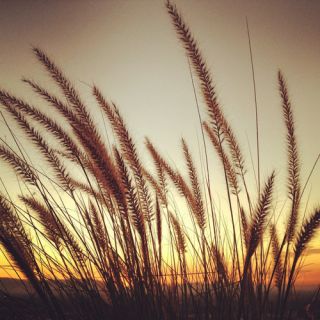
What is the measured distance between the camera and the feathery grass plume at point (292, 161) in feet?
6.82

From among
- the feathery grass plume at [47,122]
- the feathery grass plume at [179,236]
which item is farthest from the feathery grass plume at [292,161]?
the feathery grass plume at [47,122]

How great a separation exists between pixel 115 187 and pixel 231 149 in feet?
3.21

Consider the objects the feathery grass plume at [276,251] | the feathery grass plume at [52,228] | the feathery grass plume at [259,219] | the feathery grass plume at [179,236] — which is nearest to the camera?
the feathery grass plume at [259,219]

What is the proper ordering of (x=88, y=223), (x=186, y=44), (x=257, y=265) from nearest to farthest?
1. (x=186, y=44)
2. (x=88, y=223)
3. (x=257, y=265)

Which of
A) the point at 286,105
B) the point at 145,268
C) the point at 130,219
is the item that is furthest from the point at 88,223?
the point at 286,105

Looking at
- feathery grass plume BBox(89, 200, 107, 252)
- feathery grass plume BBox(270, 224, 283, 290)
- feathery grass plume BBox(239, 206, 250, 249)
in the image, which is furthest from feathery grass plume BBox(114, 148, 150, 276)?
feathery grass plume BBox(270, 224, 283, 290)

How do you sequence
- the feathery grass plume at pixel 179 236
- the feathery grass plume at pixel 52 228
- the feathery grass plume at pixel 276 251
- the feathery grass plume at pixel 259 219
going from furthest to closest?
the feathery grass plume at pixel 179 236 → the feathery grass plume at pixel 276 251 → the feathery grass plume at pixel 52 228 → the feathery grass plume at pixel 259 219

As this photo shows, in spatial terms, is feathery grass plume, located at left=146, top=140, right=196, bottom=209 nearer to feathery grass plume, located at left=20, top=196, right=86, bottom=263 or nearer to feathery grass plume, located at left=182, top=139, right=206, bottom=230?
feathery grass plume, located at left=182, top=139, right=206, bottom=230

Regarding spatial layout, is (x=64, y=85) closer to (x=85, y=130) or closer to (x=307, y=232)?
(x=85, y=130)

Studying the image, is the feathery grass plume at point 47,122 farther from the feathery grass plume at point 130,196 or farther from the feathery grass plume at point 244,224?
the feathery grass plume at point 244,224

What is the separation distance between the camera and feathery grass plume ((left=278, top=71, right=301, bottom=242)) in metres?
2.08

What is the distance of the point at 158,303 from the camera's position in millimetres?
1873

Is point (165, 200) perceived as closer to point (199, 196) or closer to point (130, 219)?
point (199, 196)

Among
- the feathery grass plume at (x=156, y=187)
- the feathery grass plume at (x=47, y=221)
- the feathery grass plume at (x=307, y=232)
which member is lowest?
the feathery grass plume at (x=307, y=232)
